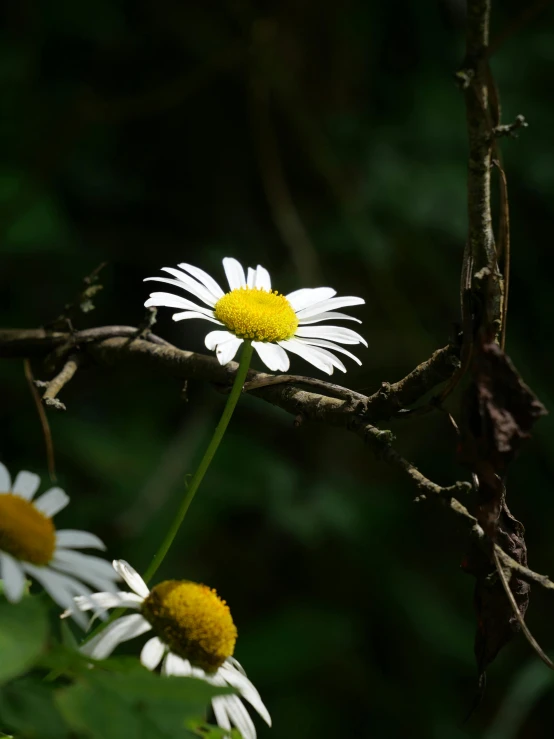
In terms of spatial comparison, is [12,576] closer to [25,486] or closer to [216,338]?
[25,486]

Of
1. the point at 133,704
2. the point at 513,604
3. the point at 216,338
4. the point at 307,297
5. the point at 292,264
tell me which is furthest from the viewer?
the point at 292,264

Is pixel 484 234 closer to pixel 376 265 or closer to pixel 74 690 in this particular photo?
pixel 74 690

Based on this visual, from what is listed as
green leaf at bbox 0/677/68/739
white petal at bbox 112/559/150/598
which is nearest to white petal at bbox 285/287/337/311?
white petal at bbox 112/559/150/598

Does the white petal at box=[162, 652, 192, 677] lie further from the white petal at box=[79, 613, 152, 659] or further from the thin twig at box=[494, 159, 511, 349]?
the thin twig at box=[494, 159, 511, 349]

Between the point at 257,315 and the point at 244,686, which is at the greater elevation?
the point at 257,315

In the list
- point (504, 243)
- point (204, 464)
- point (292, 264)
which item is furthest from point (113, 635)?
point (292, 264)

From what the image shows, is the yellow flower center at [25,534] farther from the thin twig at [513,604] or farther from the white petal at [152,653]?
the thin twig at [513,604]
